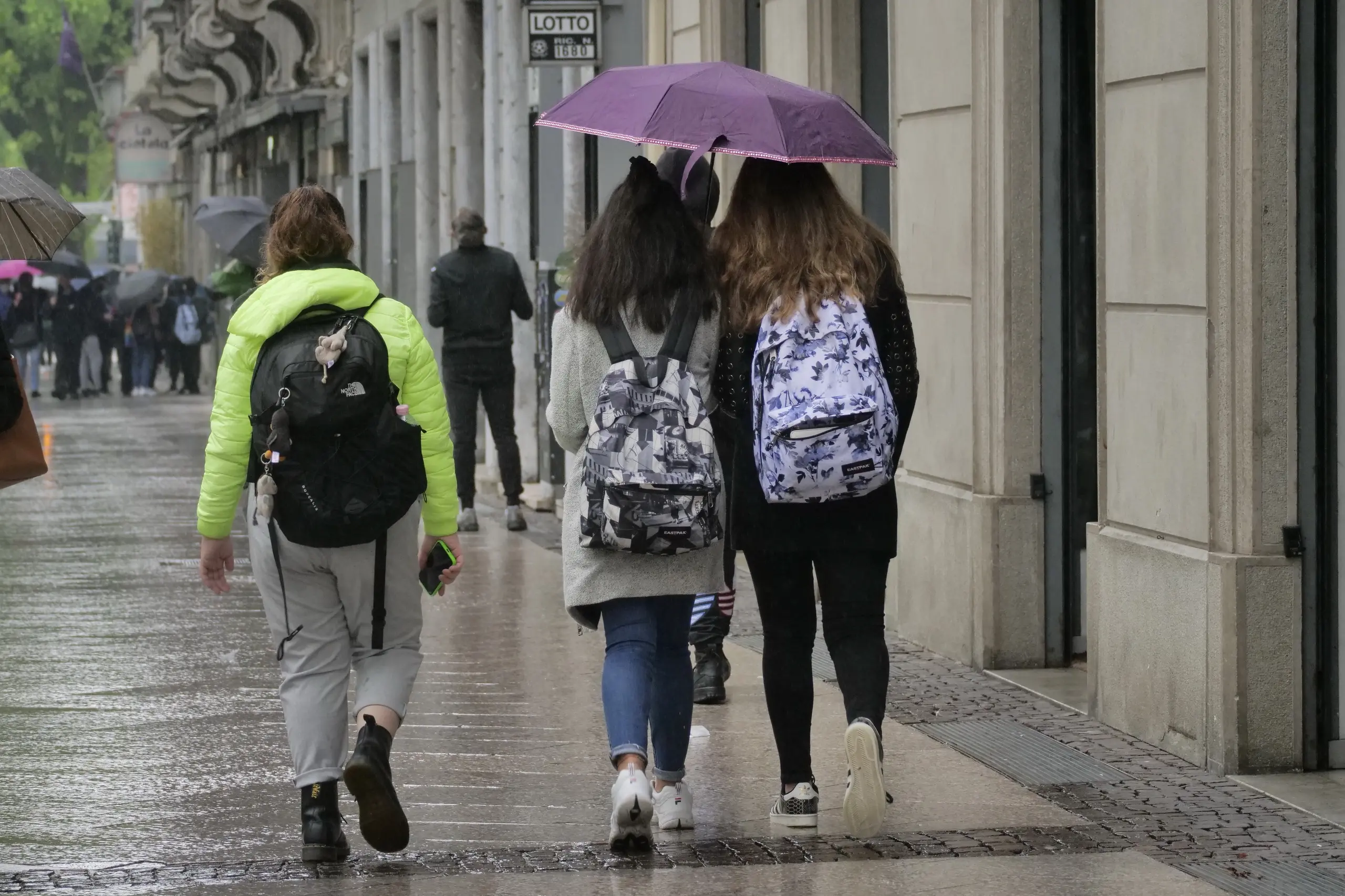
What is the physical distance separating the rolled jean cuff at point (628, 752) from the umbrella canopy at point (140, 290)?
105ft

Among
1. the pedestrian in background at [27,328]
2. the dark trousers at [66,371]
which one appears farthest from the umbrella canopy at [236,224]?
the dark trousers at [66,371]

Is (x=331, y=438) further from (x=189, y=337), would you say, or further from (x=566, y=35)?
(x=189, y=337)

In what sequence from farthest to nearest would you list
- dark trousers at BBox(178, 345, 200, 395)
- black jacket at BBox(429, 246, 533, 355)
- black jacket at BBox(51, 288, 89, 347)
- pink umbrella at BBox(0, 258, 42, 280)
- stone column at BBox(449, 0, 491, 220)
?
1. dark trousers at BBox(178, 345, 200, 395)
2. black jacket at BBox(51, 288, 89, 347)
3. pink umbrella at BBox(0, 258, 42, 280)
4. stone column at BBox(449, 0, 491, 220)
5. black jacket at BBox(429, 246, 533, 355)

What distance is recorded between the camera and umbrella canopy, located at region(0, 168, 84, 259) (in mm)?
6332

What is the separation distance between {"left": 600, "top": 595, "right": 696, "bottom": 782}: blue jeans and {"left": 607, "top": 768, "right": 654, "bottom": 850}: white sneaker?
7 centimetres

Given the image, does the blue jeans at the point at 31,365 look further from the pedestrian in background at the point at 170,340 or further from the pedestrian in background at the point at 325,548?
the pedestrian in background at the point at 325,548

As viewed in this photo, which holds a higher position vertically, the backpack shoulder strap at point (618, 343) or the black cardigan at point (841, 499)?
the backpack shoulder strap at point (618, 343)

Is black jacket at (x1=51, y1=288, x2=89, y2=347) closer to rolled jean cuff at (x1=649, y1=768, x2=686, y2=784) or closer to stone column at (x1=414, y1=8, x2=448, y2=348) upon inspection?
stone column at (x1=414, y1=8, x2=448, y2=348)

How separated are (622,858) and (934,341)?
13.4 feet

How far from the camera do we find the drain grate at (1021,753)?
22.6 feet

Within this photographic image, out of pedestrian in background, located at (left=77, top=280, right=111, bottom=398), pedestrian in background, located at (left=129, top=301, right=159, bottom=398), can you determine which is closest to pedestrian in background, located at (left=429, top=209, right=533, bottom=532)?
pedestrian in background, located at (left=77, top=280, right=111, bottom=398)

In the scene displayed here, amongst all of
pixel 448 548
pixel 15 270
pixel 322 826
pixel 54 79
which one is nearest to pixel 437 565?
pixel 448 548

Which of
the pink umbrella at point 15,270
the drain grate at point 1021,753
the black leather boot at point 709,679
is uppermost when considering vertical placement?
the pink umbrella at point 15,270

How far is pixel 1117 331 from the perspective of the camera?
760cm
